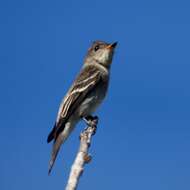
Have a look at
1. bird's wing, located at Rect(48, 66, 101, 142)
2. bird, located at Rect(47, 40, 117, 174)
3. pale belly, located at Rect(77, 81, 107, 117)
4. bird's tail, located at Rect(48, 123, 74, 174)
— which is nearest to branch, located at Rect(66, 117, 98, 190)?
bird's tail, located at Rect(48, 123, 74, 174)

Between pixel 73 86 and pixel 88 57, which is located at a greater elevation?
pixel 88 57

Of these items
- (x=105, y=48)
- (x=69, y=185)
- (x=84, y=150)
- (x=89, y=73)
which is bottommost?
(x=69, y=185)

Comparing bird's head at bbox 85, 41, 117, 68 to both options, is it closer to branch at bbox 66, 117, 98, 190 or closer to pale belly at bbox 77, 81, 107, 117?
pale belly at bbox 77, 81, 107, 117

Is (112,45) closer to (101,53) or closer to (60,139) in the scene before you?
(101,53)

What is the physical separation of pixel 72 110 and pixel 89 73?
1383mm

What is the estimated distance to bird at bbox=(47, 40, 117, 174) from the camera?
10917 mm

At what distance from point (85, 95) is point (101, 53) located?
1712mm

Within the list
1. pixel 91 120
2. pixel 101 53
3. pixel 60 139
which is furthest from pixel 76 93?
pixel 101 53

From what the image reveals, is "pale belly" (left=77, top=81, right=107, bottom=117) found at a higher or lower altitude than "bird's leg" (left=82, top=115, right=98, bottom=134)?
higher

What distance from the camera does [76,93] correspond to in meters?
11.9

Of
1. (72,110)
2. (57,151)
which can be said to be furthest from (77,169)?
(72,110)

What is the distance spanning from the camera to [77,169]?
19.2 ft

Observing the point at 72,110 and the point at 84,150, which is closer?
the point at 84,150

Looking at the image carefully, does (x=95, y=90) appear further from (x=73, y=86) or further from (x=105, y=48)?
(x=105, y=48)
